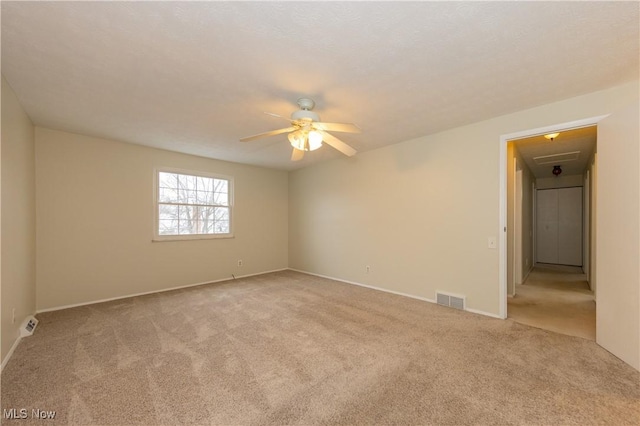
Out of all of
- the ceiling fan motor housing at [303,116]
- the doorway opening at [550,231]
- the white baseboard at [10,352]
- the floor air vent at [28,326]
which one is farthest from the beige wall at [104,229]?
the doorway opening at [550,231]

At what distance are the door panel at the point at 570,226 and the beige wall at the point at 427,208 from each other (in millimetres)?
5524

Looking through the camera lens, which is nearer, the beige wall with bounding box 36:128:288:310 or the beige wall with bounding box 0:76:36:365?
the beige wall with bounding box 0:76:36:365

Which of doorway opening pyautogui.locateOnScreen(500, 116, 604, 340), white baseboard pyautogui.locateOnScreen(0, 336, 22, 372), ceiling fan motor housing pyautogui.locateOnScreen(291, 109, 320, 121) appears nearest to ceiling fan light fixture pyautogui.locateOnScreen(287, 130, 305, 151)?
ceiling fan motor housing pyautogui.locateOnScreen(291, 109, 320, 121)

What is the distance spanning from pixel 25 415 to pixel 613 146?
4.94 metres

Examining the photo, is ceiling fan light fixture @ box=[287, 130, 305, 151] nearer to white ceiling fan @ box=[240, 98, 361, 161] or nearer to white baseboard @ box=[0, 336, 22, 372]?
white ceiling fan @ box=[240, 98, 361, 161]

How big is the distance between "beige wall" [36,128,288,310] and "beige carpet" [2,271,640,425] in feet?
2.05

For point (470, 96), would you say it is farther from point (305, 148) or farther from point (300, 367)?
point (300, 367)

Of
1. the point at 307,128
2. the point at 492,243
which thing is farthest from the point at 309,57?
the point at 492,243

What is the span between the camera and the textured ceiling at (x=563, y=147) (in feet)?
12.3

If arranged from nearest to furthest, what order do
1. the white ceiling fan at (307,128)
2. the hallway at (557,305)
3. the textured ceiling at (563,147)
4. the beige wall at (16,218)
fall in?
the beige wall at (16,218), the white ceiling fan at (307,128), the hallway at (557,305), the textured ceiling at (563,147)

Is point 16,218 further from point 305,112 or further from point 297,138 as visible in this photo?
point 305,112

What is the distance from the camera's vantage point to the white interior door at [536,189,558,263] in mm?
6902

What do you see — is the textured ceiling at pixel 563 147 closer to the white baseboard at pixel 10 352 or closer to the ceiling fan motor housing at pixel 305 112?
the ceiling fan motor housing at pixel 305 112

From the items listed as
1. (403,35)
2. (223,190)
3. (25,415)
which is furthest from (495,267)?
(223,190)
